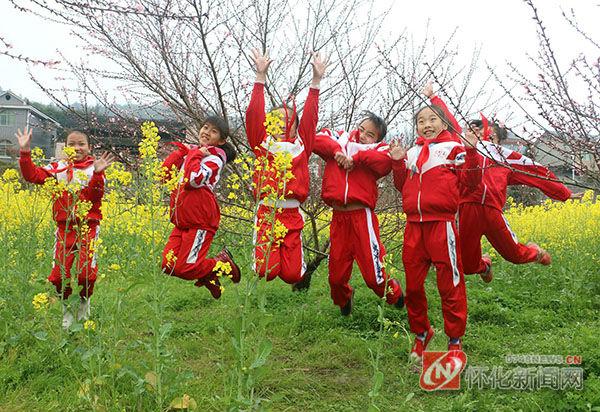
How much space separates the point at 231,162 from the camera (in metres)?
4.66

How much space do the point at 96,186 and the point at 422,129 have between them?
2474 mm

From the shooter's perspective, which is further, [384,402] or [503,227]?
[503,227]

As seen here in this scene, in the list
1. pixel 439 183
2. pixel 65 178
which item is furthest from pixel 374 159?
pixel 65 178

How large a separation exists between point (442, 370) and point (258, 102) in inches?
87.4

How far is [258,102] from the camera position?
3752 millimetres

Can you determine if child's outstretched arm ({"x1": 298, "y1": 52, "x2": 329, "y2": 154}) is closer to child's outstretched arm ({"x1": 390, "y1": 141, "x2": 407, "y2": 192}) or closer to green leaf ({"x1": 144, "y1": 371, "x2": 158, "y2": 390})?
child's outstretched arm ({"x1": 390, "y1": 141, "x2": 407, "y2": 192})

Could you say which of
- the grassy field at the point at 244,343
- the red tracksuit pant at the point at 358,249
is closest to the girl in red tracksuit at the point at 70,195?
the grassy field at the point at 244,343

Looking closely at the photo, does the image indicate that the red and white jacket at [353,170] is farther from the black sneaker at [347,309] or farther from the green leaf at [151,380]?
the green leaf at [151,380]

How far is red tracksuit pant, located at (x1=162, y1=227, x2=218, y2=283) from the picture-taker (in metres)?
4.12

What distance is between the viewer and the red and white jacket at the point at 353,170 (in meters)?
3.96

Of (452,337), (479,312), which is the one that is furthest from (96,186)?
(479,312)

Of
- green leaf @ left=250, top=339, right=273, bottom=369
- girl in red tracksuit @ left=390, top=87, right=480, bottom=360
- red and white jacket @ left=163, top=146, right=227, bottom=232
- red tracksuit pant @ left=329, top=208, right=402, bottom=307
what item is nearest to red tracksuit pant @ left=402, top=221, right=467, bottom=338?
girl in red tracksuit @ left=390, top=87, right=480, bottom=360

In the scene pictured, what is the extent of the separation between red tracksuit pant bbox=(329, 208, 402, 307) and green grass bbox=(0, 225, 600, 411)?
0.44m

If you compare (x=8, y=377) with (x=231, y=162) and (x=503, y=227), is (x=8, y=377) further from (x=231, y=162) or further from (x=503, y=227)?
(x=503, y=227)
